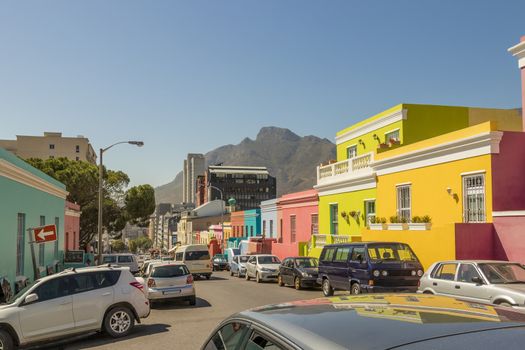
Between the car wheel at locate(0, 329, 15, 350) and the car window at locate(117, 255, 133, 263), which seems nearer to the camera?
the car wheel at locate(0, 329, 15, 350)

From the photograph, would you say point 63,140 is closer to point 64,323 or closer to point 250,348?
point 64,323

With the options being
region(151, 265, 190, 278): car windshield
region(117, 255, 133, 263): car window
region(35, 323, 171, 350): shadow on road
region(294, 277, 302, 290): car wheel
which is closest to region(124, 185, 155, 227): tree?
region(117, 255, 133, 263): car window

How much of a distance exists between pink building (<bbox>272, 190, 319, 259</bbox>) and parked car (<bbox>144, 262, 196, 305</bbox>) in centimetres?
1767

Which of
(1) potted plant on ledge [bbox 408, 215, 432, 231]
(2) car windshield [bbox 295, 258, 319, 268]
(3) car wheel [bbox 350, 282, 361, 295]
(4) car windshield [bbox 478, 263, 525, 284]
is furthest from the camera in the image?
(2) car windshield [bbox 295, 258, 319, 268]

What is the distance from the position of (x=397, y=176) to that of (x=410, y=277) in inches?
332

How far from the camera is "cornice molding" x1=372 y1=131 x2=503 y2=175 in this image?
722 inches

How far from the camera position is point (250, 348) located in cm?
317

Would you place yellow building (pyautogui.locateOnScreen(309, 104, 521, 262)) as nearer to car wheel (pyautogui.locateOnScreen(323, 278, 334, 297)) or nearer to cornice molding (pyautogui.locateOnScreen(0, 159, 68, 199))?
car wheel (pyautogui.locateOnScreen(323, 278, 334, 297))

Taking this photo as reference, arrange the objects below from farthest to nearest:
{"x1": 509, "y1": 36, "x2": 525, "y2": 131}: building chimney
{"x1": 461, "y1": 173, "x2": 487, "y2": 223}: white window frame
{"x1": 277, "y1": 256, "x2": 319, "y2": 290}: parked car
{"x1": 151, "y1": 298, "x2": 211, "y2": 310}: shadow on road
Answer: {"x1": 277, "y1": 256, "x2": 319, "y2": 290}: parked car
{"x1": 509, "y1": 36, "x2": 525, "y2": 131}: building chimney
{"x1": 461, "y1": 173, "x2": 487, "y2": 223}: white window frame
{"x1": 151, "y1": 298, "x2": 211, "y2": 310}: shadow on road

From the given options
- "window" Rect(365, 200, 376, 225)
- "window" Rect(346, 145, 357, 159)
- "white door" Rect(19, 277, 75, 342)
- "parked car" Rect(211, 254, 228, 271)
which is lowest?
"parked car" Rect(211, 254, 228, 271)

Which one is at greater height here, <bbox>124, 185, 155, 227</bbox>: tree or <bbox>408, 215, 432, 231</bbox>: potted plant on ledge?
<bbox>124, 185, 155, 227</bbox>: tree

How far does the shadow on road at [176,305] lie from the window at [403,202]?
10195mm

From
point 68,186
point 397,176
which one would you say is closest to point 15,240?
point 397,176

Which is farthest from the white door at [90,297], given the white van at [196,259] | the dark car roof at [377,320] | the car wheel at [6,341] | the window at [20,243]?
the white van at [196,259]
